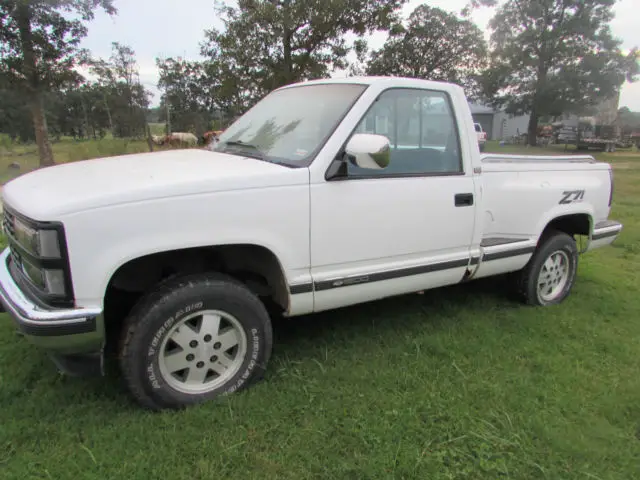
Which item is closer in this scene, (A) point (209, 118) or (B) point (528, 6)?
(B) point (528, 6)

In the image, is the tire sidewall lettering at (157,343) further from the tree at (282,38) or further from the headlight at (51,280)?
the tree at (282,38)

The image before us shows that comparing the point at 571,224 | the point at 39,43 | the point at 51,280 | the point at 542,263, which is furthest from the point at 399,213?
the point at 39,43

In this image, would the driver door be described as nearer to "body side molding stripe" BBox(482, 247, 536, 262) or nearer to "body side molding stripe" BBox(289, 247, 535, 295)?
"body side molding stripe" BBox(289, 247, 535, 295)

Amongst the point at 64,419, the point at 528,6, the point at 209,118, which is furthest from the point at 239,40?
the point at 209,118

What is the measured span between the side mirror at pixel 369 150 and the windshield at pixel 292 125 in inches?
9.7

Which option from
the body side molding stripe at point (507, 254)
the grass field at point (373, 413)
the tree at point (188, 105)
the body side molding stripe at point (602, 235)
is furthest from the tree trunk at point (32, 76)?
the tree at point (188, 105)

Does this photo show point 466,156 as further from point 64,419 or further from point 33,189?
point 64,419

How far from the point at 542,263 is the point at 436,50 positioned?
34.6 meters

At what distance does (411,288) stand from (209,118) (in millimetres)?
47191

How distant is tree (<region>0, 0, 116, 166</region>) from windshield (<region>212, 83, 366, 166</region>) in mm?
10947

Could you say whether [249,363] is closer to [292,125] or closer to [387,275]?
[387,275]

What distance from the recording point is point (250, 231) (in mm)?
2549

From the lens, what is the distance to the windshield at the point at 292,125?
9.58 feet

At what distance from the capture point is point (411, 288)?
3.31 meters
